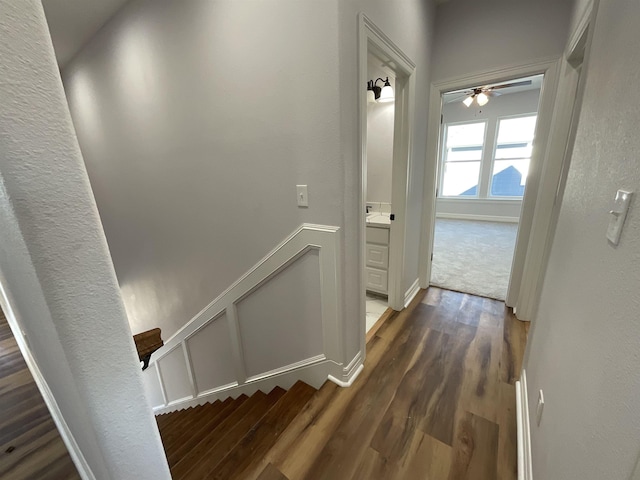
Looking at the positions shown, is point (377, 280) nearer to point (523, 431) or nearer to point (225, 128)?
point (523, 431)

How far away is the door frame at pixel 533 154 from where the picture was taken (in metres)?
1.95

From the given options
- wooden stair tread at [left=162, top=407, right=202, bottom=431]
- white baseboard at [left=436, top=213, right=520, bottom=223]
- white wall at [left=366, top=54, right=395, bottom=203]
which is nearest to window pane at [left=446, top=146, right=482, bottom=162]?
white baseboard at [left=436, top=213, right=520, bottom=223]

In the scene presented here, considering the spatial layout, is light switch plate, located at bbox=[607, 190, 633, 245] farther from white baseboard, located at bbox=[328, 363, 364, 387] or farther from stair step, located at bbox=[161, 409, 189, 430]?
stair step, located at bbox=[161, 409, 189, 430]

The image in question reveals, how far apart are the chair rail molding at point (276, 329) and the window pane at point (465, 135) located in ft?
21.3

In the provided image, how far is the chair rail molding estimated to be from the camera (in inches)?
63.0

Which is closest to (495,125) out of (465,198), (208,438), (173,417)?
(465,198)

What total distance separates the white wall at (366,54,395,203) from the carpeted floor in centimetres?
129

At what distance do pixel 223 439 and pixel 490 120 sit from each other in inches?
292

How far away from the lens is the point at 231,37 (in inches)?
62.3

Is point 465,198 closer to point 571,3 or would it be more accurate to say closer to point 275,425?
point 571,3

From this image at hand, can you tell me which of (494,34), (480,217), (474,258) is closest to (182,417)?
(474,258)

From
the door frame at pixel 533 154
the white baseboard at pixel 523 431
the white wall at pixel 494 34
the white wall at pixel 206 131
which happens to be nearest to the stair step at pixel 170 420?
the white wall at pixel 206 131

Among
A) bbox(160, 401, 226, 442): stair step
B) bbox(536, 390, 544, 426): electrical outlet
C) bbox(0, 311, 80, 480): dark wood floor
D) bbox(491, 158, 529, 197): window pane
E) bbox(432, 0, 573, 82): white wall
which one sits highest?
bbox(432, 0, 573, 82): white wall

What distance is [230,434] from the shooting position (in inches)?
66.6
